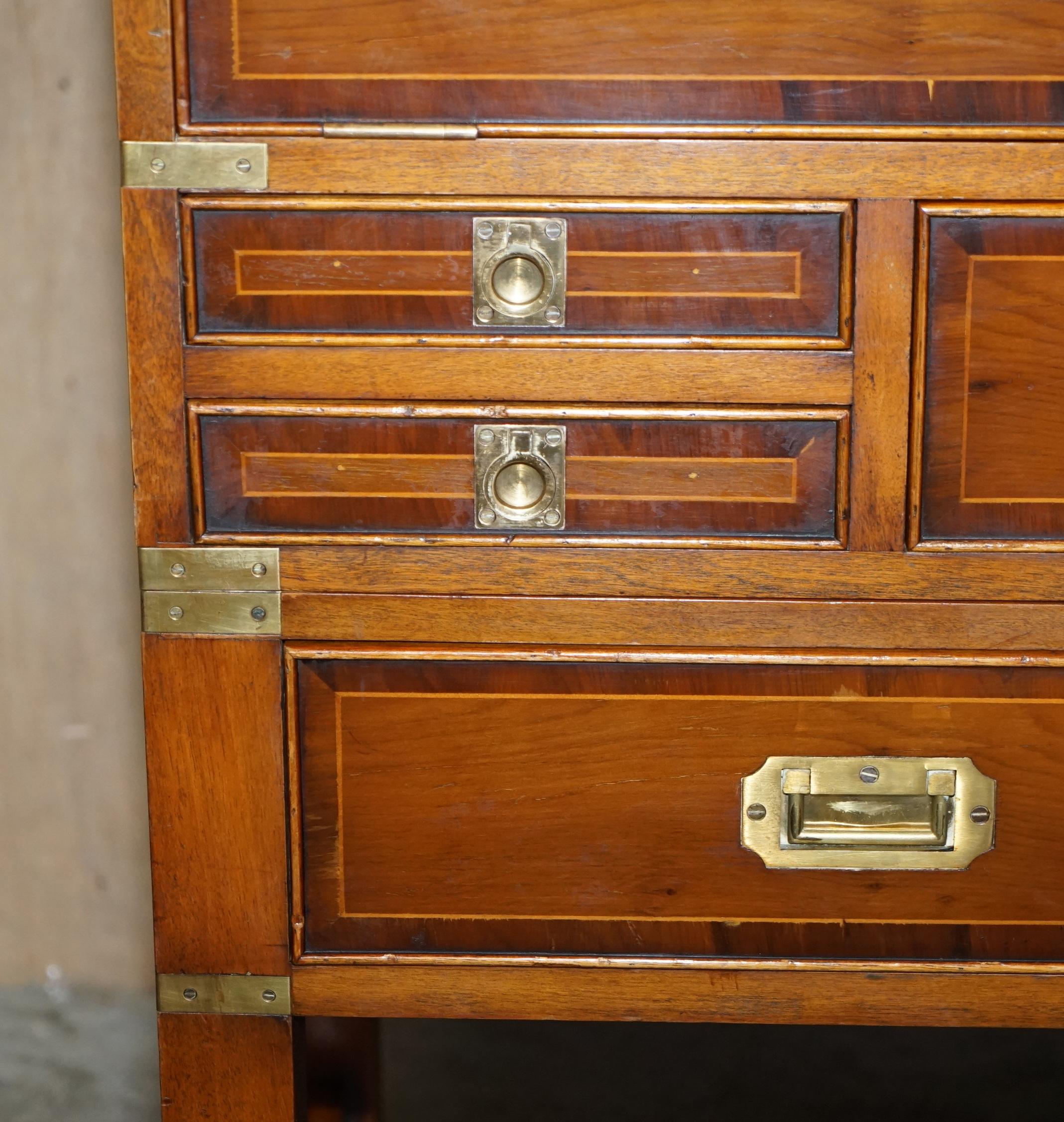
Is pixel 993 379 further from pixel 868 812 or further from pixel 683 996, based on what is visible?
pixel 683 996

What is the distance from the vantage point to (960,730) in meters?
1.11

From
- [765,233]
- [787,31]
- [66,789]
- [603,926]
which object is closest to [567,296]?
[765,233]

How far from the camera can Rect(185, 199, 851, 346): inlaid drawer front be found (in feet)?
3.45

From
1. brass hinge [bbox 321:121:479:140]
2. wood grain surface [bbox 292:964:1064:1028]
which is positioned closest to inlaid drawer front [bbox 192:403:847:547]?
brass hinge [bbox 321:121:479:140]

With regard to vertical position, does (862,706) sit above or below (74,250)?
below

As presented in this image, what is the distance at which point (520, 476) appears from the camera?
1.09 metres

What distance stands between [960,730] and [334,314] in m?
0.69

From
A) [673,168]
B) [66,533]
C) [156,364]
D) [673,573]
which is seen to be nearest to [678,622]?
[673,573]

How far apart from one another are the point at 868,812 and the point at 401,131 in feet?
2.50

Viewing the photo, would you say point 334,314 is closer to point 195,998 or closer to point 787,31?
point 787,31

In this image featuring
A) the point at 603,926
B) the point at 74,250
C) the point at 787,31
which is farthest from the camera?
the point at 74,250

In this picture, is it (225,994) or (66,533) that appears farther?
(66,533)

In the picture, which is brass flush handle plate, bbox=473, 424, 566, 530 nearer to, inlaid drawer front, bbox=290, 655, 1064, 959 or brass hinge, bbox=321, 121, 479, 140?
inlaid drawer front, bbox=290, 655, 1064, 959

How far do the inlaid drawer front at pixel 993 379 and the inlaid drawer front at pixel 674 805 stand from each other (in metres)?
0.15
